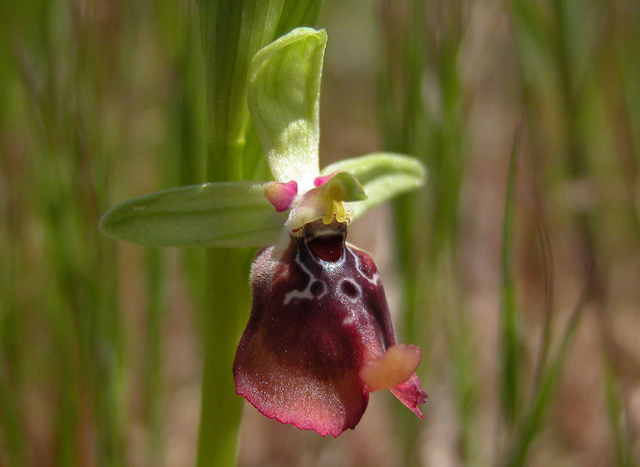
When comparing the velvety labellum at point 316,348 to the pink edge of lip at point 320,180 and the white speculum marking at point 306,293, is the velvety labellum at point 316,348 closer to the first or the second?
the white speculum marking at point 306,293

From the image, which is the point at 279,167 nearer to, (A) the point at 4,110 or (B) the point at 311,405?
(B) the point at 311,405

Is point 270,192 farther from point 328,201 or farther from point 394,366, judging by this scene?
point 394,366

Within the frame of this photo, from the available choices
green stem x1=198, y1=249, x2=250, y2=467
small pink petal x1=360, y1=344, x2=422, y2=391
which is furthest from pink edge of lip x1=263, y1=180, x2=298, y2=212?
small pink petal x1=360, y1=344, x2=422, y2=391

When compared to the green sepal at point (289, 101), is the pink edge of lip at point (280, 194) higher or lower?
lower

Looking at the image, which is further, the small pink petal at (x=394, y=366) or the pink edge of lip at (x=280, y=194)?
the pink edge of lip at (x=280, y=194)

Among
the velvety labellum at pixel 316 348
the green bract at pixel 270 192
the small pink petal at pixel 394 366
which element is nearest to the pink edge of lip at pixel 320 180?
the green bract at pixel 270 192

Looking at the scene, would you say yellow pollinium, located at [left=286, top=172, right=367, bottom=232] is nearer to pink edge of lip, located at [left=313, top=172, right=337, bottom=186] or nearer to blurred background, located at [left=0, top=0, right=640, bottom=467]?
pink edge of lip, located at [left=313, top=172, right=337, bottom=186]

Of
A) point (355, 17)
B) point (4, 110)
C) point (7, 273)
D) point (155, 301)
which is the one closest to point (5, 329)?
point (7, 273)
